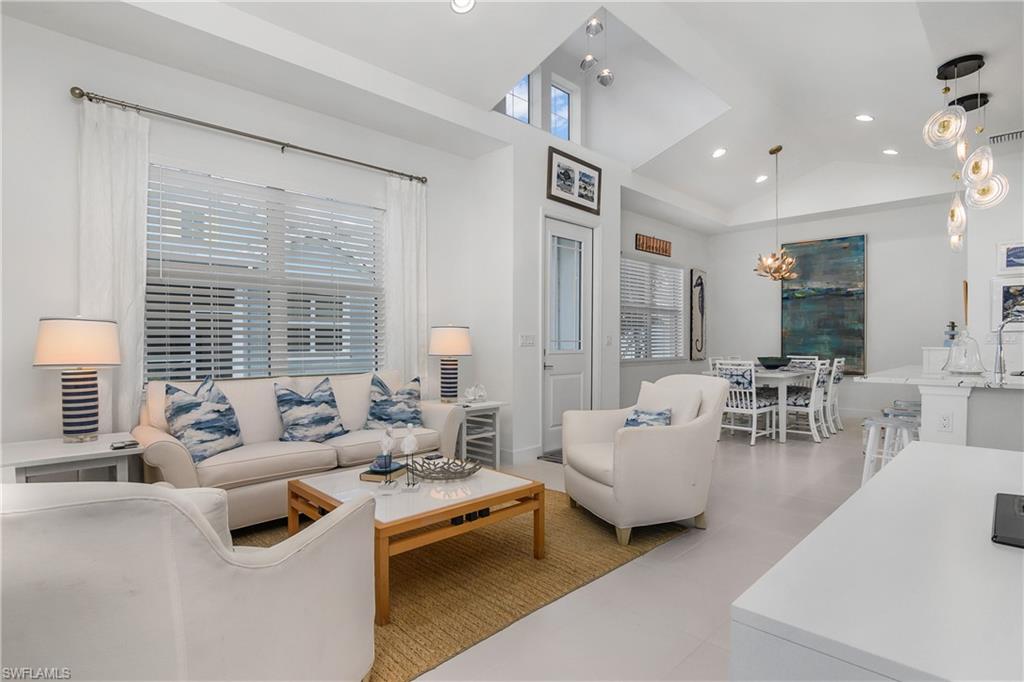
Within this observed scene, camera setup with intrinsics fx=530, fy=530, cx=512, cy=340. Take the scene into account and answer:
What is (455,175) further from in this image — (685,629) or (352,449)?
(685,629)

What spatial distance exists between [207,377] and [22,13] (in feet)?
7.26

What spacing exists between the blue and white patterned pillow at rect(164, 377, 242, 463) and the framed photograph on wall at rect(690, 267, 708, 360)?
22.8ft

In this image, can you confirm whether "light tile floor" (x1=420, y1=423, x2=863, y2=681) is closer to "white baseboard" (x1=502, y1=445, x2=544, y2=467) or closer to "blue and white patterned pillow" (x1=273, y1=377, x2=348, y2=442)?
"white baseboard" (x1=502, y1=445, x2=544, y2=467)

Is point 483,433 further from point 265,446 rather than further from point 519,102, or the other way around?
point 519,102

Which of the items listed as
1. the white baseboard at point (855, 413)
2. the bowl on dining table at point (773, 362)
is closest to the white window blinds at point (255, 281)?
the bowl on dining table at point (773, 362)

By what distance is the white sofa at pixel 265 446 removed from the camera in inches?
110

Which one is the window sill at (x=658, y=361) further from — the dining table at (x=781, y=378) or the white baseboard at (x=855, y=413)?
the white baseboard at (x=855, y=413)

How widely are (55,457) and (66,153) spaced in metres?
1.78

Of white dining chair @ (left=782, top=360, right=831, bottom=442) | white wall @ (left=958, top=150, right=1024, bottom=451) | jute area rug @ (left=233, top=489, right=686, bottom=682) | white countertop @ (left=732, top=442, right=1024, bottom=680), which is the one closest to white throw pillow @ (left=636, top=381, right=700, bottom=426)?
jute area rug @ (left=233, top=489, right=686, bottom=682)

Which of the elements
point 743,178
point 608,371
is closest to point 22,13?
point 608,371

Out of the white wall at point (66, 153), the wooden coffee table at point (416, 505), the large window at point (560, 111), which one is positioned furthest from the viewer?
the large window at point (560, 111)

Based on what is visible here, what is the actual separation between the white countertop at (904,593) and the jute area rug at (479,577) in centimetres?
149

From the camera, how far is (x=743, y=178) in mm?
7160

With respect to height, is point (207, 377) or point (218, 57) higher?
point (218, 57)
